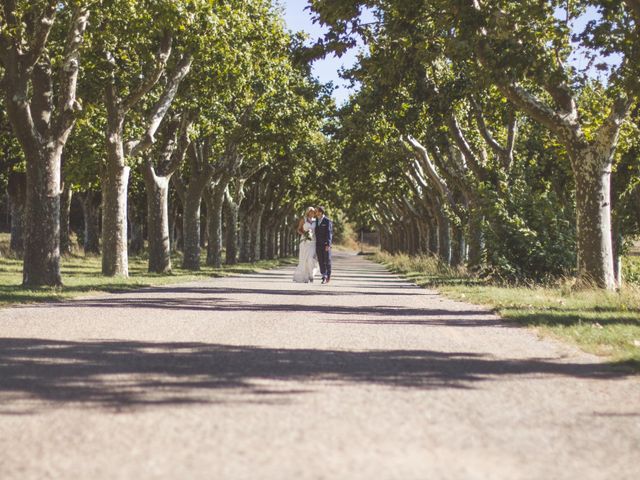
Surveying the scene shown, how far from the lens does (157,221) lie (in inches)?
1088

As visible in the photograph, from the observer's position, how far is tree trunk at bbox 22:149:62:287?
1745 centimetres

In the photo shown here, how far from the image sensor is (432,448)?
443cm

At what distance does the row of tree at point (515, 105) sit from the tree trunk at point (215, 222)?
23.0 ft

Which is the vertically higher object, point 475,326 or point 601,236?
point 601,236

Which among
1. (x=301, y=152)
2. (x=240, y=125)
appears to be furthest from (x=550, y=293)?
(x=301, y=152)

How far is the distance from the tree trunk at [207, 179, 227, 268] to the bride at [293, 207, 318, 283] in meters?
12.1

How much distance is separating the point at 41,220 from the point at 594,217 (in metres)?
11.2

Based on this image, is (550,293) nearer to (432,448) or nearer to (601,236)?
(601,236)

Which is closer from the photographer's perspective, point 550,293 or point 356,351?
point 356,351

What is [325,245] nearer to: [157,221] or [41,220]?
[157,221]

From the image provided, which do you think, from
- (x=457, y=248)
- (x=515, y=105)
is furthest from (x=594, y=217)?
(x=457, y=248)

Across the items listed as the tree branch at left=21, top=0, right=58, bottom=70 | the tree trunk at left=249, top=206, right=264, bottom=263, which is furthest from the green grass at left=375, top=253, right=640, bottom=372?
the tree trunk at left=249, top=206, right=264, bottom=263

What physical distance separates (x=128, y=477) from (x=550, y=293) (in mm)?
14182

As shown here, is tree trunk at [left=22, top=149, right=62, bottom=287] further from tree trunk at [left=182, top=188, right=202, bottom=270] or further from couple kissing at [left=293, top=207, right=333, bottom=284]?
tree trunk at [left=182, top=188, right=202, bottom=270]
